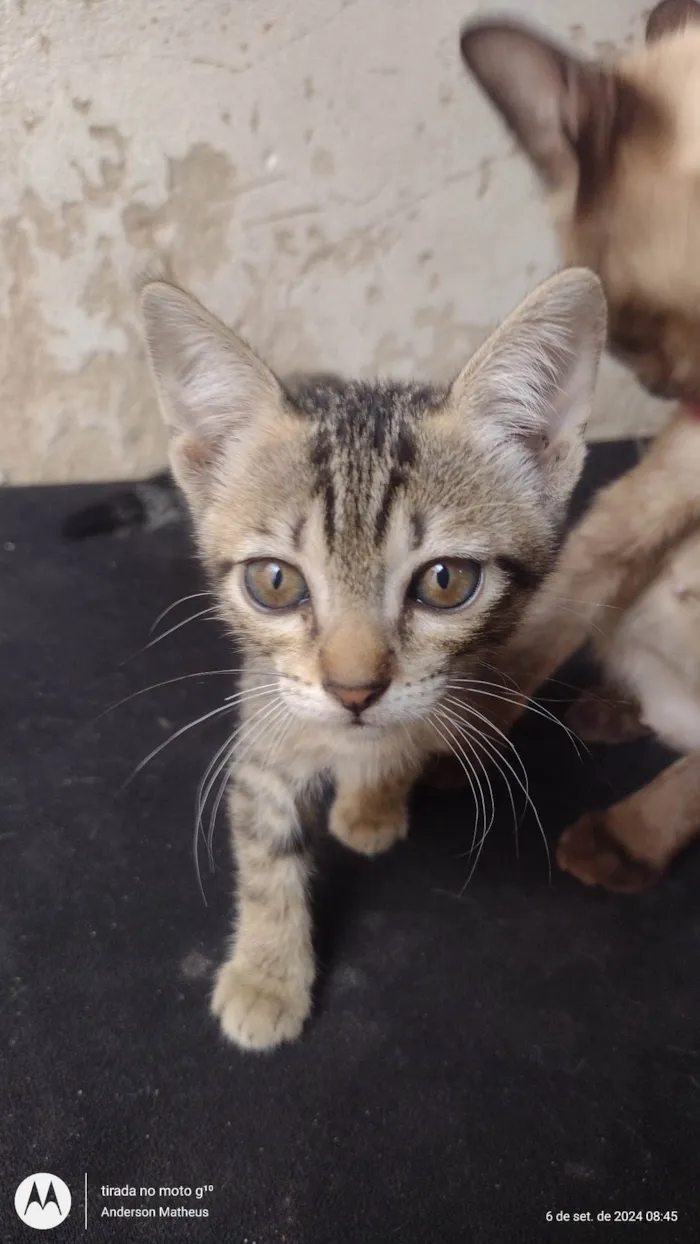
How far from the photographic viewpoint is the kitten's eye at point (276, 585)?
23.4 inches

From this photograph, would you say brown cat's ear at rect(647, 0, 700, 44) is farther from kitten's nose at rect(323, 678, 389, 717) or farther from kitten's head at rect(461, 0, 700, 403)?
kitten's nose at rect(323, 678, 389, 717)

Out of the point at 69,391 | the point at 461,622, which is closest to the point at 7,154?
the point at 69,391

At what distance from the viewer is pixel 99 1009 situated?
2.11 feet

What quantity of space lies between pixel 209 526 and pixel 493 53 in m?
0.43

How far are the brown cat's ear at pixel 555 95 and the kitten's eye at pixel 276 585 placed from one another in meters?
0.39

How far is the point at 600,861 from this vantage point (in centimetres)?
75

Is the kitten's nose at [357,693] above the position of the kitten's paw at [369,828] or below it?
above

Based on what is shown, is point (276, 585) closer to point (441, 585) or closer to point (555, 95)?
point (441, 585)

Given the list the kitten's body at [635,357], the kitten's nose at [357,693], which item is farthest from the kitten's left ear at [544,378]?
the kitten's nose at [357,693]

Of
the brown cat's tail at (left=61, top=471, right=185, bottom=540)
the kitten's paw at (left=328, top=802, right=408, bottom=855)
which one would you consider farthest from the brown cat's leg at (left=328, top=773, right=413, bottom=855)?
the brown cat's tail at (left=61, top=471, right=185, bottom=540)

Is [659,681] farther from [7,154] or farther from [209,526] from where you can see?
[7,154]

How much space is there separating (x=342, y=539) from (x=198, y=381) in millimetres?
168

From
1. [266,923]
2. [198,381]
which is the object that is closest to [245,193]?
[198,381]

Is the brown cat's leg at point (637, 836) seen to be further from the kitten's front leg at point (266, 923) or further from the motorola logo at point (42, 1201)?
the motorola logo at point (42, 1201)
